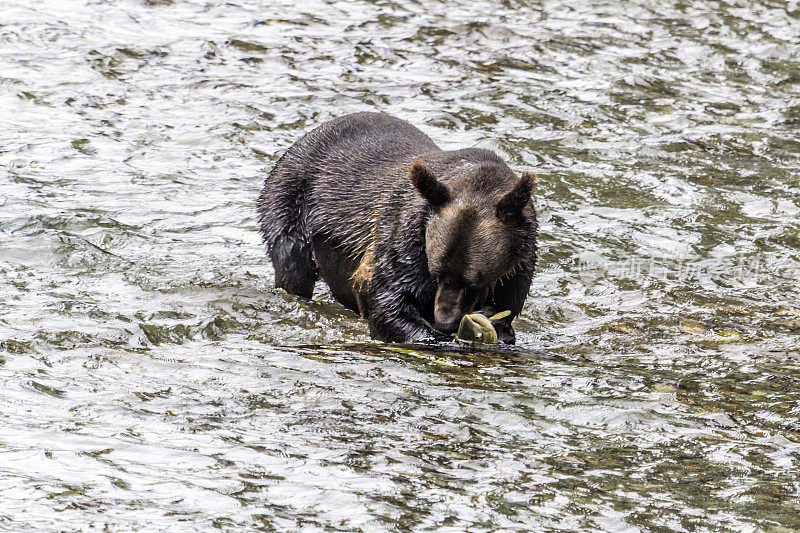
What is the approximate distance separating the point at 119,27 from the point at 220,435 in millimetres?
12372

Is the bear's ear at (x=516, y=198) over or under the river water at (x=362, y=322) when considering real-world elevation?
over

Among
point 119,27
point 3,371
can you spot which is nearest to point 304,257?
point 3,371

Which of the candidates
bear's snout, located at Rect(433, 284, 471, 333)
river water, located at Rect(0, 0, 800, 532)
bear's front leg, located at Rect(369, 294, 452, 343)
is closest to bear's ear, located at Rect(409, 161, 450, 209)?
bear's snout, located at Rect(433, 284, 471, 333)

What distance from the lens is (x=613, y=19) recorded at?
1831 centimetres

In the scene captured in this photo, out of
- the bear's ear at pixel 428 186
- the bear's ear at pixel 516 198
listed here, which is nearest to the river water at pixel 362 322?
the bear's ear at pixel 516 198

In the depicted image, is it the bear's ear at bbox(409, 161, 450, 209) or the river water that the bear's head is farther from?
the river water

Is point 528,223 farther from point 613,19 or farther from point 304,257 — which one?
point 613,19

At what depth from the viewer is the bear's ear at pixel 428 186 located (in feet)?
24.3

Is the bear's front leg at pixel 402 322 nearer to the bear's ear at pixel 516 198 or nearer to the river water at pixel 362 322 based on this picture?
the river water at pixel 362 322

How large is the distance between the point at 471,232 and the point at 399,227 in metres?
0.84

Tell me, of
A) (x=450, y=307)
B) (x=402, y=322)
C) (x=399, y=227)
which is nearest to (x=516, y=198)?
(x=450, y=307)

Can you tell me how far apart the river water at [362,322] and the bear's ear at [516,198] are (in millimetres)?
1031

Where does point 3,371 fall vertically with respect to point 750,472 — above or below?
below

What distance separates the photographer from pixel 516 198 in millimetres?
7434
